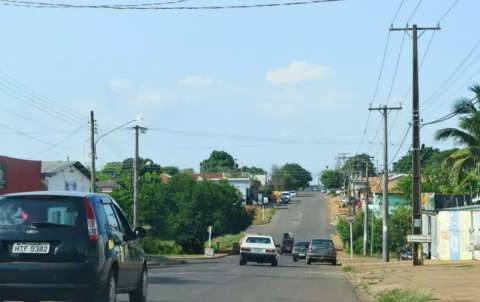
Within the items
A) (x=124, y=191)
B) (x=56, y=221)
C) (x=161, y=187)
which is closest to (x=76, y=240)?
(x=56, y=221)

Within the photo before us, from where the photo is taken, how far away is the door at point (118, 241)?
12805mm

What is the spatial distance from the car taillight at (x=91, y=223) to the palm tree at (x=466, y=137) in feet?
114

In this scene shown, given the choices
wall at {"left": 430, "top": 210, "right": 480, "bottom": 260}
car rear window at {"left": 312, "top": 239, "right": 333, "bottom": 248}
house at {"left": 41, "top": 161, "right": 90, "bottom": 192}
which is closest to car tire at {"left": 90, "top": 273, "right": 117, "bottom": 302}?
wall at {"left": 430, "top": 210, "right": 480, "bottom": 260}

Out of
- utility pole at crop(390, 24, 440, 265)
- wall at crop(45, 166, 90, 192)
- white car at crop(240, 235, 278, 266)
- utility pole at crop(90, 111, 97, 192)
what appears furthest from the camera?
wall at crop(45, 166, 90, 192)

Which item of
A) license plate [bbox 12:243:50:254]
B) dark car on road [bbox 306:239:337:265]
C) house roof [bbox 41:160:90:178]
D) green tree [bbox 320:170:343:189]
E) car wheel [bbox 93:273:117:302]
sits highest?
green tree [bbox 320:170:343:189]

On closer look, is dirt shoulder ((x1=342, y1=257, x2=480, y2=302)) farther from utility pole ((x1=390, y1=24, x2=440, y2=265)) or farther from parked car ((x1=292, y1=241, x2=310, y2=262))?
parked car ((x1=292, y1=241, x2=310, y2=262))

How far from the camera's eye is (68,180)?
65.4 metres

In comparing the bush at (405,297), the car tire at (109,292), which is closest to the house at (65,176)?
the bush at (405,297)

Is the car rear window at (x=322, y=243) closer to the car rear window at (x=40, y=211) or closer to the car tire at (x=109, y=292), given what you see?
the car tire at (x=109, y=292)

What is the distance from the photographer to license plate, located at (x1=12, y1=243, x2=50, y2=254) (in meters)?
11.9

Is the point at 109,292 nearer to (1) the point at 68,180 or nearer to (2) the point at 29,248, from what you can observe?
(2) the point at 29,248

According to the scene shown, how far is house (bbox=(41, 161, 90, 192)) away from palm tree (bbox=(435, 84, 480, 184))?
26.1 m

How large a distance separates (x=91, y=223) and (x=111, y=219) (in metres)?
1.08

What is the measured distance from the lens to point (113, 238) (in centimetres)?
1277
